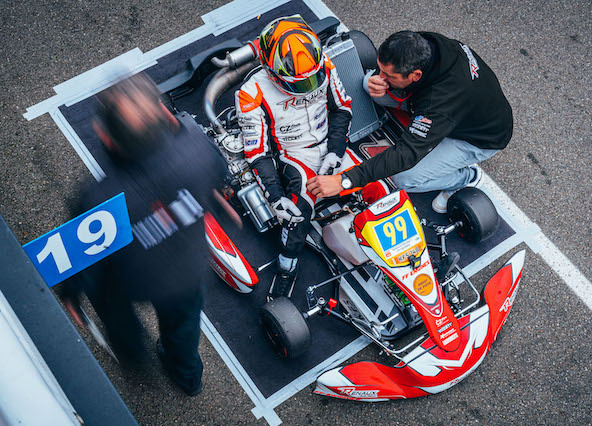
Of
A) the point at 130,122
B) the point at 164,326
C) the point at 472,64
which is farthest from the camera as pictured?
the point at 472,64

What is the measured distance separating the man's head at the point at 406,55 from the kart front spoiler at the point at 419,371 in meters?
1.45

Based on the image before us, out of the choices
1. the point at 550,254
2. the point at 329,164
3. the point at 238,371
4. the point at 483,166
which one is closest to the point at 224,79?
the point at 329,164

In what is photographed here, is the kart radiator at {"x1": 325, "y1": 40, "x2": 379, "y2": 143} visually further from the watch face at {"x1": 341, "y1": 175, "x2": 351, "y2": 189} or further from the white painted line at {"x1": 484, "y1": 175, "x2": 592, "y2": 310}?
the white painted line at {"x1": 484, "y1": 175, "x2": 592, "y2": 310}

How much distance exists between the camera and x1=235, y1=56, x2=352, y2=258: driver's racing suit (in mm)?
3412

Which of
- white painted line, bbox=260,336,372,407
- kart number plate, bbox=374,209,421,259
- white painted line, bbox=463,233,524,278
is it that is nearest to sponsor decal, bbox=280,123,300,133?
kart number plate, bbox=374,209,421,259

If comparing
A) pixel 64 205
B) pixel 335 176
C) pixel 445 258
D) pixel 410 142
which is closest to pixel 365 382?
pixel 445 258

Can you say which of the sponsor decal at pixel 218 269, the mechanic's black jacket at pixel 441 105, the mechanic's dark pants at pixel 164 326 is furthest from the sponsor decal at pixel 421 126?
the mechanic's dark pants at pixel 164 326

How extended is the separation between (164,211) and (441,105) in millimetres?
1737

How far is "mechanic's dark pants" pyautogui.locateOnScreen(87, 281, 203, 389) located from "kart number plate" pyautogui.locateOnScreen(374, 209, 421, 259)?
1048 millimetres

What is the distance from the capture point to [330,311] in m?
3.49

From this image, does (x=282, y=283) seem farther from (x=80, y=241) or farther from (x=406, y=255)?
(x=80, y=241)

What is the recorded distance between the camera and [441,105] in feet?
10.7

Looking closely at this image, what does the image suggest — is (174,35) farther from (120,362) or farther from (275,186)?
(120,362)

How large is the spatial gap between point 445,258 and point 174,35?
275cm
